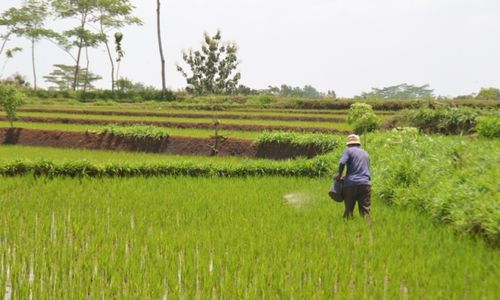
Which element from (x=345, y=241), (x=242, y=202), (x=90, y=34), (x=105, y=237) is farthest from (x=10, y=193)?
(x=90, y=34)

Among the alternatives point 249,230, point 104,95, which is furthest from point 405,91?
point 249,230

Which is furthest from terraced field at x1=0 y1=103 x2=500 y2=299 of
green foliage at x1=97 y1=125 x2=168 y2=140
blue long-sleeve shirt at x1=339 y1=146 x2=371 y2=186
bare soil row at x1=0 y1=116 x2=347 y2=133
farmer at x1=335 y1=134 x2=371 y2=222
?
bare soil row at x1=0 y1=116 x2=347 y2=133

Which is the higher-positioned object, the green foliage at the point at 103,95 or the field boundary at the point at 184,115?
the green foliage at the point at 103,95

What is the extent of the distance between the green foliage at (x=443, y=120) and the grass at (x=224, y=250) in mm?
9732

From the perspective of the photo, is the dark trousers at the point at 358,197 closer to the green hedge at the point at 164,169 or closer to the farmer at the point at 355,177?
the farmer at the point at 355,177

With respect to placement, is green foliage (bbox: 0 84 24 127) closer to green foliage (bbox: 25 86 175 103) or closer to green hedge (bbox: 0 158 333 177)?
green hedge (bbox: 0 158 333 177)

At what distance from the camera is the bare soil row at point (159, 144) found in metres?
14.5

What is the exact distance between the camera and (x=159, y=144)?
15805 millimetres

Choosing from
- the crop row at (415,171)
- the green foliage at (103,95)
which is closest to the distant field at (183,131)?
the crop row at (415,171)

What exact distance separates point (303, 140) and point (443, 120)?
18.7ft

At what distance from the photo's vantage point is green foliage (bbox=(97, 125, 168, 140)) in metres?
15.8

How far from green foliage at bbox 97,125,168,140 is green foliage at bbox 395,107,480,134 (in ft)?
28.4

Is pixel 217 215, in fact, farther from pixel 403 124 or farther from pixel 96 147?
pixel 403 124

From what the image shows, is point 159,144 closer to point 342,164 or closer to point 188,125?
point 188,125
